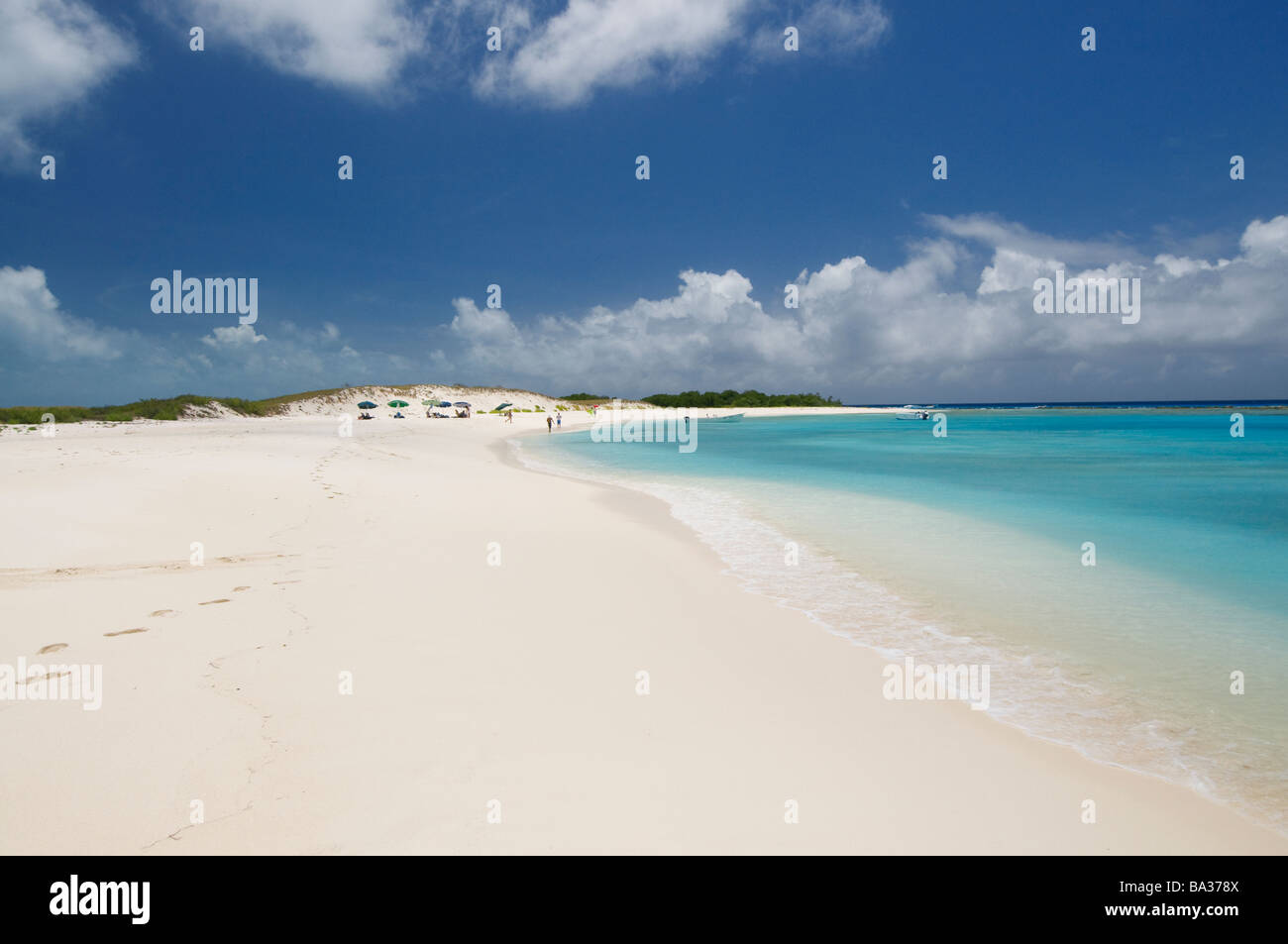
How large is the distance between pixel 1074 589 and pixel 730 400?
13758 centimetres

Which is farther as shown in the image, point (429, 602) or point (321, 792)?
point (429, 602)

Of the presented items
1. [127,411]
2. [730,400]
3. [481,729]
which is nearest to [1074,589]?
[481,729]

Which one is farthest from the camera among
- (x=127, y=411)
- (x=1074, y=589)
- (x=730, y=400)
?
(x=730, y=400)

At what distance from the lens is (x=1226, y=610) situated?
7.39 meters

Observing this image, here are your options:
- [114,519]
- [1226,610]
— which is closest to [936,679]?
[1226,610]

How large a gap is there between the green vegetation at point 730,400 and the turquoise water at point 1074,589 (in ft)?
402

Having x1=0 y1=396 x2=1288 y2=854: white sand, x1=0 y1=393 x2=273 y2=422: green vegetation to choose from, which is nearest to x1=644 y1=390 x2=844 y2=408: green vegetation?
x1=0 y1=393 x2=273 y2=422: green vegetation

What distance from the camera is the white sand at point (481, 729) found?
2.99 m

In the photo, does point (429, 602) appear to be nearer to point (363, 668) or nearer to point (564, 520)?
point (363, 668)

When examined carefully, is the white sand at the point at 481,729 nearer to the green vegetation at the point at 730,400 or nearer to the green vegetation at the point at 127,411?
the green vegetation at the point at 127,411

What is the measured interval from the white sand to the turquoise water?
0.72m

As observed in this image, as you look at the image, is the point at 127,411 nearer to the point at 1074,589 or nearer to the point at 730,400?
the point at 1074,589

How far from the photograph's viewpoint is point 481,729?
3.89 m
